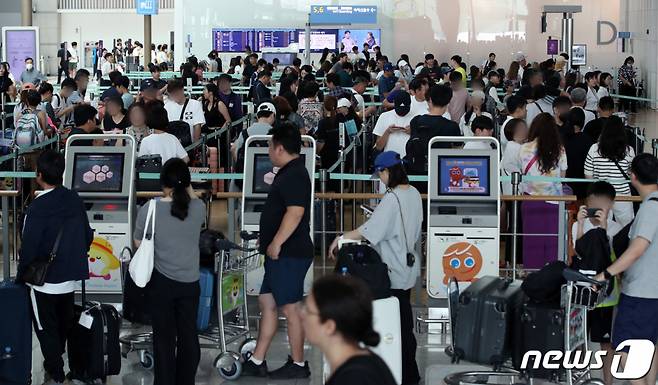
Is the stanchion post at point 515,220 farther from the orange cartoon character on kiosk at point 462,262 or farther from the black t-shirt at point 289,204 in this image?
the black t-shirt at point 289,204

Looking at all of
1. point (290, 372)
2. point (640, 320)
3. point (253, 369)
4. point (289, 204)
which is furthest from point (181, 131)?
point (640, 320)

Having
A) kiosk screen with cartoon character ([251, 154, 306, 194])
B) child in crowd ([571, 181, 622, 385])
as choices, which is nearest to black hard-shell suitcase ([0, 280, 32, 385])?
kiosk screen with cartoon character ([251, 154, 306, 194])

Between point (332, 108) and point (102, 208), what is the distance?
466 centimetres

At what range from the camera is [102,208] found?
30.1ft

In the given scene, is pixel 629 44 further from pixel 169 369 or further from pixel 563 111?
pixel 169 369

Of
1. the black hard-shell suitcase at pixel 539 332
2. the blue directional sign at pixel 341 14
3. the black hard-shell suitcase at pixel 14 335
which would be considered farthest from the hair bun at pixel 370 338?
the blue directional sign at pixel 341 14

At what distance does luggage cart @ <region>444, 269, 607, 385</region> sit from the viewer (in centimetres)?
671

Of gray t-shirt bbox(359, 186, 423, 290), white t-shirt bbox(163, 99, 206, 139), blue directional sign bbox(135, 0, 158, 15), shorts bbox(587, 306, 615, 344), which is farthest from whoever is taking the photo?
blue directional sign bbox(135, 0, 158, 15)

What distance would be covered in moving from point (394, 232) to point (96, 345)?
6.32 ft

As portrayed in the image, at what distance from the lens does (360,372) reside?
3527 millimetres

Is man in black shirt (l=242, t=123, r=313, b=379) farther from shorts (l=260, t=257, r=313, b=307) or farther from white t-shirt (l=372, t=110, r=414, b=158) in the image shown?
white t-shirt (l=372, t=110, r=414, b=158)

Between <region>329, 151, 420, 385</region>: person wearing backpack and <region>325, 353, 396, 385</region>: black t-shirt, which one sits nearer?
<region>325, 353, 396, 385</region>: black t-shirt

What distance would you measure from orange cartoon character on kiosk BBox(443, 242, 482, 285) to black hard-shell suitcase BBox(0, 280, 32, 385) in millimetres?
3098

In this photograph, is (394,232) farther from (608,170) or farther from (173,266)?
(608,170)
